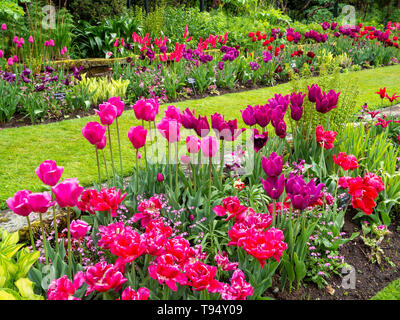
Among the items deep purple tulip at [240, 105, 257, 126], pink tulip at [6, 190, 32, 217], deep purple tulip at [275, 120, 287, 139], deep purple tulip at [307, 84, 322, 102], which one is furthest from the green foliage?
deep purple tulip at [307, 84, 322, 102]

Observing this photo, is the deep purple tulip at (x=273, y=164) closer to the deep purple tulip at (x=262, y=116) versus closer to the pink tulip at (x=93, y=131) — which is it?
the deep purple tulip at (x=262, y=116)

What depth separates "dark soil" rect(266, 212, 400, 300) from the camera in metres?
2.14

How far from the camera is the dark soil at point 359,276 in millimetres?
2137

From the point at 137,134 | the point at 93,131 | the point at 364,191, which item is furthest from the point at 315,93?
the point at 93,131

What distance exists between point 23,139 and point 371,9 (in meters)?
20.2

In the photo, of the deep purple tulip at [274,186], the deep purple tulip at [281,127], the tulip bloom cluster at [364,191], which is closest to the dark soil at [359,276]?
the tulip bloom cluster at [364,191]

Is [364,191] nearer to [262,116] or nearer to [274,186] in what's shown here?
[274,186]

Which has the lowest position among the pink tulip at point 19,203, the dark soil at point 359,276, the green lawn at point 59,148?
the dark soil at point 359,276

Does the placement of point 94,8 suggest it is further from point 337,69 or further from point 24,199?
point 24,199

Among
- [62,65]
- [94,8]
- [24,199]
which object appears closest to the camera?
[24,199]

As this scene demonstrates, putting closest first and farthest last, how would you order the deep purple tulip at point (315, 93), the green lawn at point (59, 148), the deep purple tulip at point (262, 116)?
the deep purple tulip at point (262, 116)
the deep purple tulip at point (315, 93)
the green lawn at point (59, 148)

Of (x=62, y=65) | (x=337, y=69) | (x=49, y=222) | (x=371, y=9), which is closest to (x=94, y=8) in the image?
(x=62, y=65)

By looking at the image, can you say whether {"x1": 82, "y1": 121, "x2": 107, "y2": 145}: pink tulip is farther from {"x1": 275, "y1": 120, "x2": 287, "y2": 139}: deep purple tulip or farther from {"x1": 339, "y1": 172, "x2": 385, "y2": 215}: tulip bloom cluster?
{"x1": 339, "y1": 172, "x2": 385, "y2": 215}: tulip bloom cluster

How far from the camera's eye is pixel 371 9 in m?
19.8
